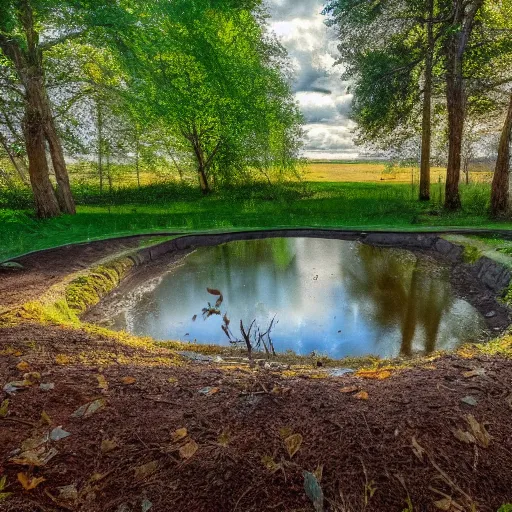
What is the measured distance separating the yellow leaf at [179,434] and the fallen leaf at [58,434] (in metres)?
0.65

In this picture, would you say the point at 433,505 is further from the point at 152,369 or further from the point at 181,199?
the point at 181,199

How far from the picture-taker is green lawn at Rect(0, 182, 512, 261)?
1228 cm

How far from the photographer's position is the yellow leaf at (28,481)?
82.1 inches

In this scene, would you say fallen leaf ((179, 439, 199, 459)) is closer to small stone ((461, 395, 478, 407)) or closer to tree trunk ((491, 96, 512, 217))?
small stone ((461, 395, 478, 407))

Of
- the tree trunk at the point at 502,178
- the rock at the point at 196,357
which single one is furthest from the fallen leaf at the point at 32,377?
the tree trunk at the point at 502,178

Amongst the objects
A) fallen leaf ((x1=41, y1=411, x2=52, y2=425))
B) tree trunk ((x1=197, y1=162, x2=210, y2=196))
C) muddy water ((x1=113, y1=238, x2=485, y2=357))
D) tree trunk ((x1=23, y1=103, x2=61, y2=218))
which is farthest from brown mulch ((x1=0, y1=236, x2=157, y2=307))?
tree trunk ((x1=197, y1=162, x2=210, y2=196))

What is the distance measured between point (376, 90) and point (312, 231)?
626 cm

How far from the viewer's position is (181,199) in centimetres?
2184

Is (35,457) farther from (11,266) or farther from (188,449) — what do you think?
(11,266)

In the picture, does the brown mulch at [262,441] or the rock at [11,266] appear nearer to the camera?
the brown mulch at [262,441]

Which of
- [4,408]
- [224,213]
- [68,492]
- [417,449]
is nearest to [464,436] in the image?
[417,449]

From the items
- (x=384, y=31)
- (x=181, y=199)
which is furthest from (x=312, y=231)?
(x=181, y=199)

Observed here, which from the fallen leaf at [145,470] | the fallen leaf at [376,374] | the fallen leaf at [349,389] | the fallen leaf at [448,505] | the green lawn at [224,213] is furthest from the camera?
the green lawn at [224,213]

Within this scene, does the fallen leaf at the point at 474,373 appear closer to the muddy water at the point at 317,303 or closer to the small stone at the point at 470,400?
the small stone at the point at 470,400
